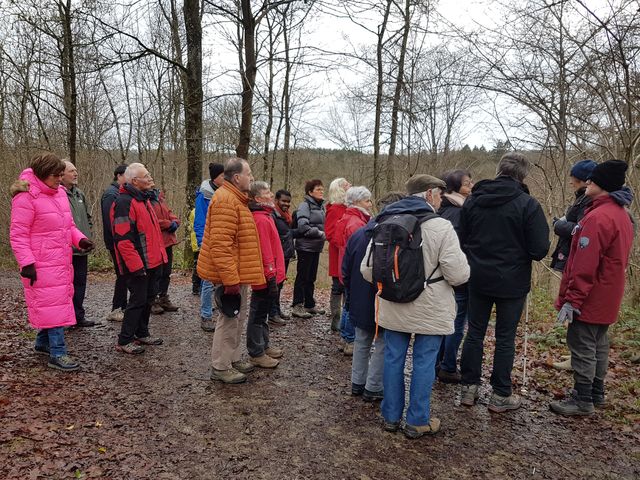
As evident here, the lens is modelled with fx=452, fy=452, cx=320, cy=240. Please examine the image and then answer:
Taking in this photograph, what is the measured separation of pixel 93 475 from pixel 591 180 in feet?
14.8

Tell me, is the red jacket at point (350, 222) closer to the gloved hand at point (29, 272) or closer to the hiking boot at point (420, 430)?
the hiking boot at point (420, 430)

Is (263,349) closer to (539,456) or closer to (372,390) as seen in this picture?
(372,390)

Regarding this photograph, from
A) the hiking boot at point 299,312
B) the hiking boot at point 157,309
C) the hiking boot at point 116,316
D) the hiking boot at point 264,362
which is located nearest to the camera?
the hiking boot at point 264,362

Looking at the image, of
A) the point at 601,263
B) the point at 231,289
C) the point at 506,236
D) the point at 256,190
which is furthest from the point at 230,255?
the point at 601,263

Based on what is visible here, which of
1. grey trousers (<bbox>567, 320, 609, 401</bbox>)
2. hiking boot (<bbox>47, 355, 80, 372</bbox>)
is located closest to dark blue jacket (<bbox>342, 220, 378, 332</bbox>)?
grey trousers (<bbox>567, 320, 609, 401</bbox>)

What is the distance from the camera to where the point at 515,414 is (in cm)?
417

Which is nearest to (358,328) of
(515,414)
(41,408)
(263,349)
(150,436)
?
(263,349)

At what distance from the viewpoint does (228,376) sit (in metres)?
4.50

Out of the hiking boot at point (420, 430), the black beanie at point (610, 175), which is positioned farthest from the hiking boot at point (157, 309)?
the black beanie at point (610, 175)

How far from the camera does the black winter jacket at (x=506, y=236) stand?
3.83 metres

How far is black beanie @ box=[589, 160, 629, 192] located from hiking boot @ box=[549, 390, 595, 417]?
191 centimetres

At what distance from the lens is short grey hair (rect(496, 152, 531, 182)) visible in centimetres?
397

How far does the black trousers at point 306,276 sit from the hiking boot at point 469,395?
10.6 ft

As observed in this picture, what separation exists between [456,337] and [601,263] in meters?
1.54
